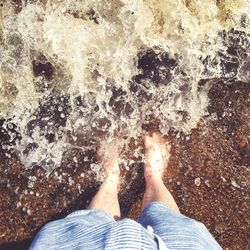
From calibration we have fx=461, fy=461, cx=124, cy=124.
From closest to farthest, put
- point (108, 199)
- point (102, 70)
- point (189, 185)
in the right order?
1. point (108, 199)
2. point (189, 185)
3. point (102, 70)

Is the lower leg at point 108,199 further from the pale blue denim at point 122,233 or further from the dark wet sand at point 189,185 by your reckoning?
the pale blue denim at point 122,233

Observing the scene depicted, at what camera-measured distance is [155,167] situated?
9.18 feet

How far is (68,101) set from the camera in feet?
9.46

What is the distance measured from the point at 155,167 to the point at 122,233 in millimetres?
1049

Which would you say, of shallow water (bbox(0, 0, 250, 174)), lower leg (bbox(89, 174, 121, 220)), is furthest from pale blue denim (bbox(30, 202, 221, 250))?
shallow water (bbox(0, 0, 250, 174))

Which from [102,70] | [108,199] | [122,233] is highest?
[102,70]

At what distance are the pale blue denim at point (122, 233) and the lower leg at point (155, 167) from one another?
321mm

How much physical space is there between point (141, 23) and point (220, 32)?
521mm

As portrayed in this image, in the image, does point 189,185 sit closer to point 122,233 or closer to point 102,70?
point 102,70

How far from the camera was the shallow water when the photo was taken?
2.84 m

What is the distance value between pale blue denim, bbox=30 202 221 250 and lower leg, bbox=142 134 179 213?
0.32 meters

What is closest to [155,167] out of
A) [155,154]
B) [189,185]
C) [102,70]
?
[155,154]

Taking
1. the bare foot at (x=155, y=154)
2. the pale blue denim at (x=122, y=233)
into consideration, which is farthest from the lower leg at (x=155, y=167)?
the pale blue denim at (x=122, y=233)

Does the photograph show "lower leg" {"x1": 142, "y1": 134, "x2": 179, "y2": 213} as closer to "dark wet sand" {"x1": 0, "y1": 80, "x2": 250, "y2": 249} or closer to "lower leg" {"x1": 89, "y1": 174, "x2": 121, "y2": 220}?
"dark wet sand" {"x1": 0, "y1": 80, "x2": 250, "y2": 249}
